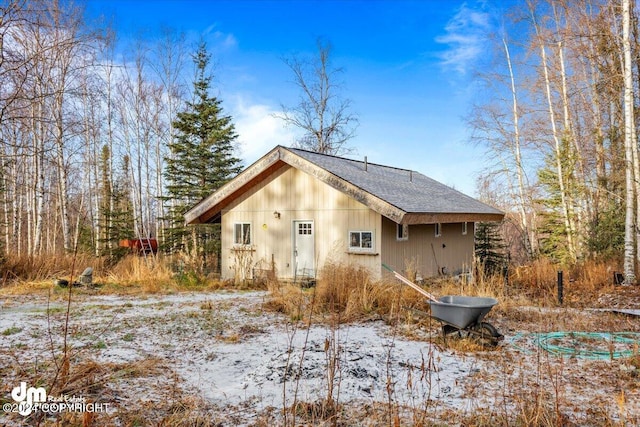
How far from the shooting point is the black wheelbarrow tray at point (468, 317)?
17.2 ft

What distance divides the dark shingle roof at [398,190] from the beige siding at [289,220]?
0.66 metres

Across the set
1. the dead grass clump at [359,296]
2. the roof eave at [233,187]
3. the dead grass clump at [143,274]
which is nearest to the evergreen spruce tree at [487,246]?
the roof eave at [233,187]

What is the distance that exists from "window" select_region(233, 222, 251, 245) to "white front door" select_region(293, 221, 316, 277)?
187 centimetres

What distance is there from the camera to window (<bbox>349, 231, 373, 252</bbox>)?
430 inches

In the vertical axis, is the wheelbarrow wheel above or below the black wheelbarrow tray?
below

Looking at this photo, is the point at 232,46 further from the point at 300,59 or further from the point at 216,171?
the point at 216,171

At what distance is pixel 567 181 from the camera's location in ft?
51.1

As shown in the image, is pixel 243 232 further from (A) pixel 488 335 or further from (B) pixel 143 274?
(A) pixel 488 335

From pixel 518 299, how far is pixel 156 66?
1986 cm

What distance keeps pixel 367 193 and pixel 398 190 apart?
2.58 meters

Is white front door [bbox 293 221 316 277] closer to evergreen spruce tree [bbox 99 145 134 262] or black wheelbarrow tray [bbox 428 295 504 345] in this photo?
black wheelbarrow tray [bbox 428 295 504 345]

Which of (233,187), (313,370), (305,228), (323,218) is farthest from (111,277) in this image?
(313,370)

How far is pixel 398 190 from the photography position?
1228 centimetres

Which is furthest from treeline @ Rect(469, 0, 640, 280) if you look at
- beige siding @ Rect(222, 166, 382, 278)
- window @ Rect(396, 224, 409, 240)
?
beige siding @ Rect(222, 166, 382, 278)
